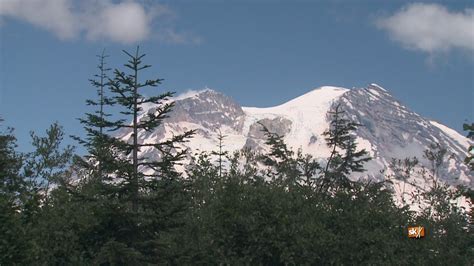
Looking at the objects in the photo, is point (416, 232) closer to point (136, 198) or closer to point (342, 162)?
point (342, 162)

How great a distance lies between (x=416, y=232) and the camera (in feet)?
122

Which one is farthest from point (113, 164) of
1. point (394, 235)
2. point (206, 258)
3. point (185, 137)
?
point (394, 235)

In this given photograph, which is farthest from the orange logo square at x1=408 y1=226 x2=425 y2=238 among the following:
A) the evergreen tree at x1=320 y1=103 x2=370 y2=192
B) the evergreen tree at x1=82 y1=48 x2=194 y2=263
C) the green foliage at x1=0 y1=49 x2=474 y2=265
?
the evergreen tree at x1=82 y1=48 x2=194 y2=263

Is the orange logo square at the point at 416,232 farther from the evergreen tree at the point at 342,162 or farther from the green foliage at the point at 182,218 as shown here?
the evergreen tree at the point at 342,162

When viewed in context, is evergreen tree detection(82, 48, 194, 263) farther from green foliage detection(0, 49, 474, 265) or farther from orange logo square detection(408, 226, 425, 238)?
orange logo square detection(408, 226, 425, 238)

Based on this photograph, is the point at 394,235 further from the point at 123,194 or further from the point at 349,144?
the point at 123,194

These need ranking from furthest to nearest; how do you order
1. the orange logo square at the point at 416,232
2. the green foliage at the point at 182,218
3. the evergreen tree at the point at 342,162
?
the evergreen tree at the point at 342,162 < the orange logo square at the point at 416,232 < the green foliage at the point at 182,218

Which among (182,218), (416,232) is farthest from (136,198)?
(416,232)

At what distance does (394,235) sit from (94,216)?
1804 cm

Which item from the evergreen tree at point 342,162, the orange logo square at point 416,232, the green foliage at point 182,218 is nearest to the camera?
the green foliage at point 182,218

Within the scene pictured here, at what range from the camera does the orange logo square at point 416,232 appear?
36.5 meters

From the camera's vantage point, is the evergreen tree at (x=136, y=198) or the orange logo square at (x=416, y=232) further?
the orange logo square at (x=416, y=232)

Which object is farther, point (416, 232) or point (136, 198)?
point (416, 232)

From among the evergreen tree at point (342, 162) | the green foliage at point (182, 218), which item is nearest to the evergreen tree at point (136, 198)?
the green foliage at point (182, 218)
